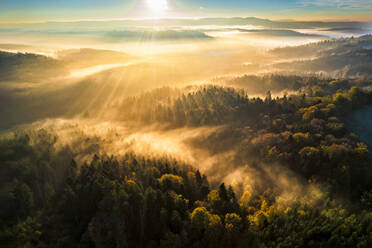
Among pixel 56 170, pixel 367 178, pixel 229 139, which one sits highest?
pixel 367 178

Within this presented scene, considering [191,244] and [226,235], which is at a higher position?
[226,235]

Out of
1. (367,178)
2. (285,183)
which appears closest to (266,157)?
(285,183)

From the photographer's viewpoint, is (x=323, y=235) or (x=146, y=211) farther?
(x=146, y=211)

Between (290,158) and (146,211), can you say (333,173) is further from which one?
(146,211)

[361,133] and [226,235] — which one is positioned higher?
[361,133]

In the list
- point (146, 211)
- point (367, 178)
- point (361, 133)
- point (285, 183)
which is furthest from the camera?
point (361, 133)

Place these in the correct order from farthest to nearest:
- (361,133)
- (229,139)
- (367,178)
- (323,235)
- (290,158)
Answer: (229,139) < (361,133) < (290,158) < (367,178) < (323,235)

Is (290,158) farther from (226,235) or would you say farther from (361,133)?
(226,235)

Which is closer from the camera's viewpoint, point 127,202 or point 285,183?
point 127,202

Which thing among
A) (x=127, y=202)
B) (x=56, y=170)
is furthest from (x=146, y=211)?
(x=56, y=170)
